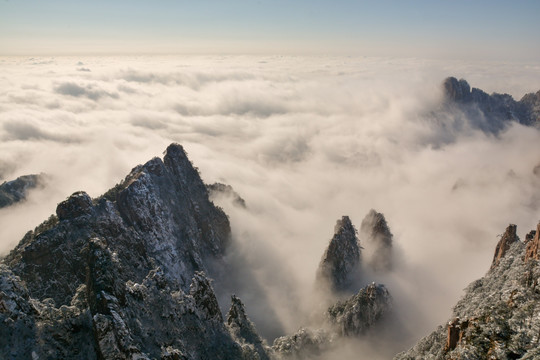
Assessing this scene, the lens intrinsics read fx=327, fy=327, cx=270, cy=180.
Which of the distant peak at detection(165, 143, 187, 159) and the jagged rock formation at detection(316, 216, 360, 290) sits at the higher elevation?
the distant peak at detection(165, 143, 187, 159)

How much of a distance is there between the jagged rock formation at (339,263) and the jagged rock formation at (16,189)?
13796 cm

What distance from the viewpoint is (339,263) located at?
109m

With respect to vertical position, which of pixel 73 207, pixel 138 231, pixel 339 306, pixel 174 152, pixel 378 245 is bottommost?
pixel 339 306

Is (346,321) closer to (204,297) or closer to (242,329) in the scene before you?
(242,329)

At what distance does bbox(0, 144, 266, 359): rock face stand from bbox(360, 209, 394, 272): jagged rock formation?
54268mm

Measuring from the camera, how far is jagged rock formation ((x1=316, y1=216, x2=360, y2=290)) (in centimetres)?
10831

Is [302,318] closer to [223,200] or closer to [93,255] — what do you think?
[223,200]

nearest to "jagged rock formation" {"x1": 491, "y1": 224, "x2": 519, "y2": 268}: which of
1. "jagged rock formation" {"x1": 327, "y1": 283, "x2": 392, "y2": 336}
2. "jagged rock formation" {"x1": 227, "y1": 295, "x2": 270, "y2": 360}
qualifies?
"jagged rock formation" {"x1": 327, "y1": 283, "x2": 392, "y2": 336}

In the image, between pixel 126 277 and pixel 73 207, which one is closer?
pixel 126 277

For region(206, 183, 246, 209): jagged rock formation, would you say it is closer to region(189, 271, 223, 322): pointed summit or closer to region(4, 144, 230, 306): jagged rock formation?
region(4, 144, 230, 306): jagged rock formation

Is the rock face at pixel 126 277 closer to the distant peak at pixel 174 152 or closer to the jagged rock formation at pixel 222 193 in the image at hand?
the distant peak at pixel 174 152

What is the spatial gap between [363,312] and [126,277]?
58.5 meters

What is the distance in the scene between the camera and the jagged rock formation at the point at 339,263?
355 feet

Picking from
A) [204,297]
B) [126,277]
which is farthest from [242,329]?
[126,277]
